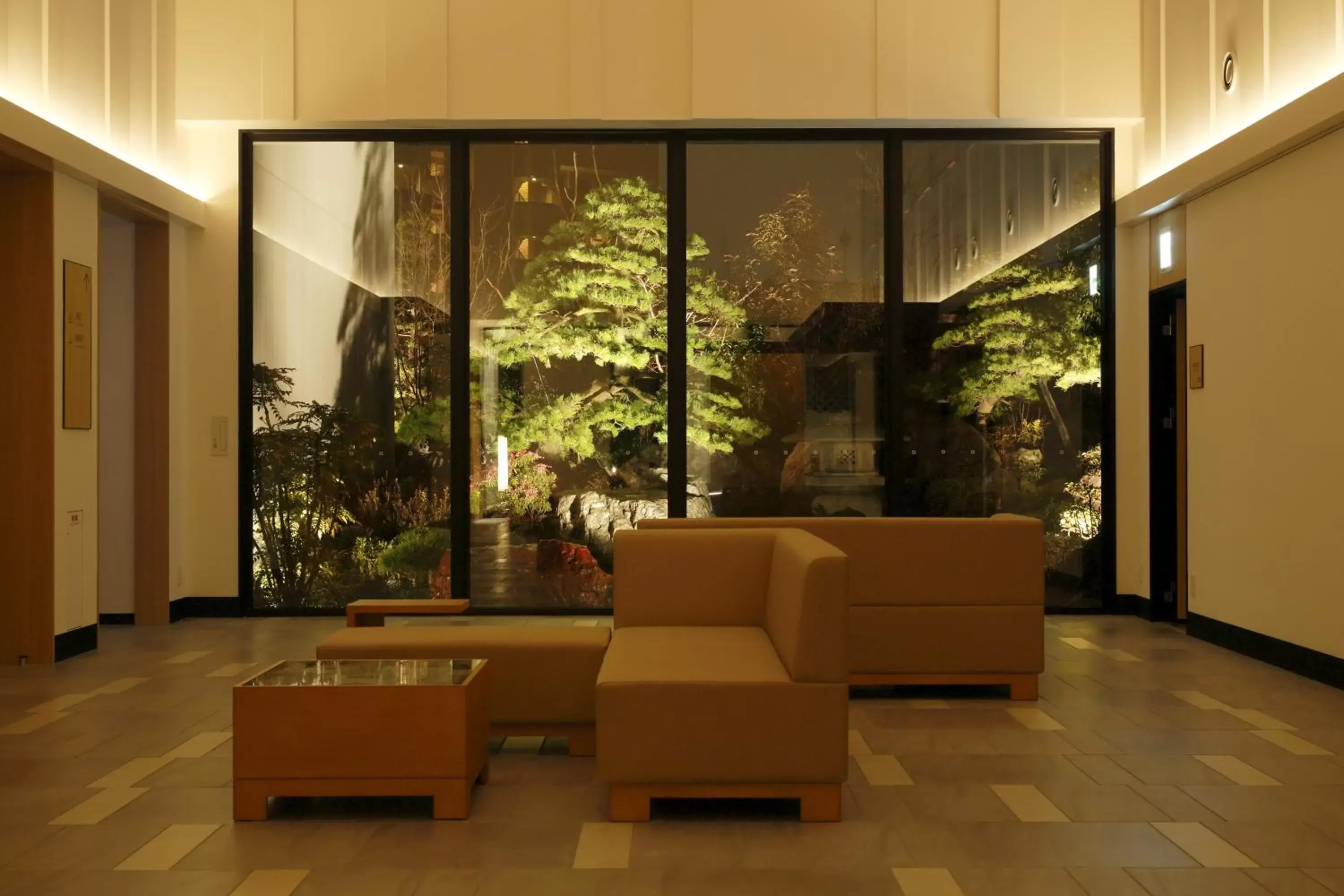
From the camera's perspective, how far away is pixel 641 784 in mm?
3611

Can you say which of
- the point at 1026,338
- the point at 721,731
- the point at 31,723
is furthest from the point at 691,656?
the point at 1026,338

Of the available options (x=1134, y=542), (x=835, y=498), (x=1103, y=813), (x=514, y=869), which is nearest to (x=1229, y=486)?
(x=1134, y=542)

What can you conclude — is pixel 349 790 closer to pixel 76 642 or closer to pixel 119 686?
pixel 119 686

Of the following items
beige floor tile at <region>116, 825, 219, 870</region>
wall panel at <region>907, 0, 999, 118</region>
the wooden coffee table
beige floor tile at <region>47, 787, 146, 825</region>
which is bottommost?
beige floor tile at <region>116, 825, 219, 870</region>

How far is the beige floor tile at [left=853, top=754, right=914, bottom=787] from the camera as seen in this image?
4.02 m

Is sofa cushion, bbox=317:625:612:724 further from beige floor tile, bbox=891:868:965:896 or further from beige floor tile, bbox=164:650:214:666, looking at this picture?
beige floor tile, bbox=164:650:214:666

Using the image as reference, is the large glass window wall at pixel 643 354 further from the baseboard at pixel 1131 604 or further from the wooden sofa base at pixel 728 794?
the wooden sofa base at pixel 728 794

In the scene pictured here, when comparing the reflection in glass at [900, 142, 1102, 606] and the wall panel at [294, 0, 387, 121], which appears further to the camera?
the reflection in glass at [900, 142, 1102, 606]

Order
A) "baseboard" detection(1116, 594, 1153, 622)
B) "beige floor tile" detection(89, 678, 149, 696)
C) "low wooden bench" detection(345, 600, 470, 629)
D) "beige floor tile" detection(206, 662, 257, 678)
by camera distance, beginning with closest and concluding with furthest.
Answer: "low wooden bench" detection(345, 600, 470, 629) → "beige floor tile" detection(89, 678, 149, 696) → "beige floor tile" detection(206, 662, 257, 678) → "baseboard" detection(1116, 594, 1153, 622)

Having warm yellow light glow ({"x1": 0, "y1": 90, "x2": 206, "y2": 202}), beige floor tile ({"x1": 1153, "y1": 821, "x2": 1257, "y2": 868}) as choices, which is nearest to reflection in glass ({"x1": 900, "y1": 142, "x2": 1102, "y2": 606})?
beige floor tile ({"x1": 1153, "y1": 821, "x2": 1257, "y2": 868})

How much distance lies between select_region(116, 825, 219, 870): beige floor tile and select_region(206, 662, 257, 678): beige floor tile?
2.48m

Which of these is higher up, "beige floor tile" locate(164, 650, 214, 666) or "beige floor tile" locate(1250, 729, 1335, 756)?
"beige floor tile" locate(164, 650, 214, 666)

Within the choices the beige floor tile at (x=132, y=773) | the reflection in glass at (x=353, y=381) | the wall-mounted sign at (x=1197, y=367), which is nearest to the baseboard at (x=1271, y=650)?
the wall-mounted sign at (x=1197, y=367)

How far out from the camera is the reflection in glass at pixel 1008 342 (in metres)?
8.05
